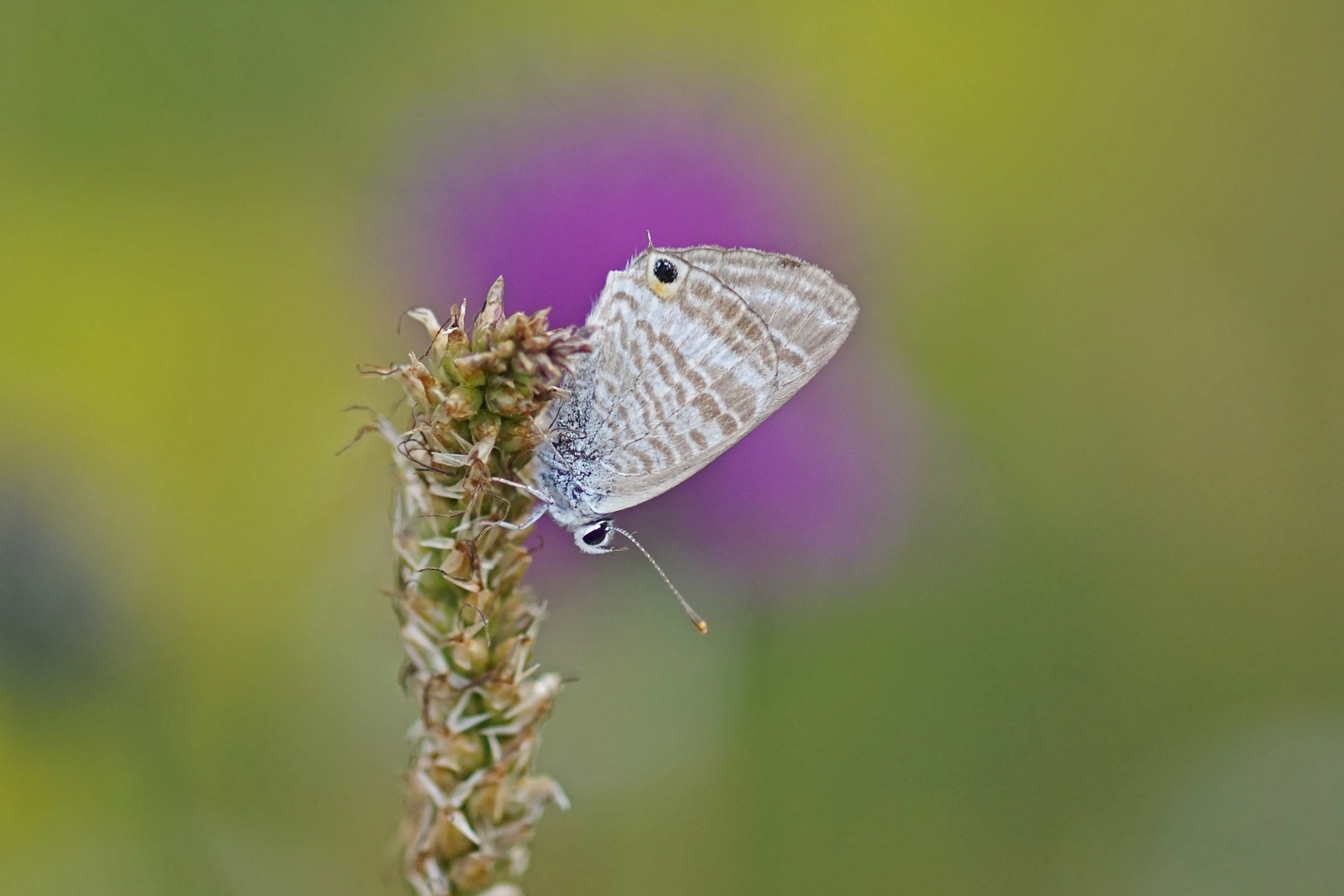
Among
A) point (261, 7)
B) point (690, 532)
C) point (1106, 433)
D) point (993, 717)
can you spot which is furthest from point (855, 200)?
point (261, 7)

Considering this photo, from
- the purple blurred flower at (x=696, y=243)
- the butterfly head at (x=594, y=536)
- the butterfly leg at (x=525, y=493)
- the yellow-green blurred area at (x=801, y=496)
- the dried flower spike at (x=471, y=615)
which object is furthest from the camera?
the purple blurred flower at (x=696, y=243)

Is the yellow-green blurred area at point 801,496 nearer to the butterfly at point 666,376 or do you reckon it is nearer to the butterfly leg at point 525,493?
the butterfly at point 666,376

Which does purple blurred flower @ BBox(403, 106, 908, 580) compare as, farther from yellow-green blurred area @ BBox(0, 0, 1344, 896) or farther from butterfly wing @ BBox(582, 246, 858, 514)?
butterfly wing @ BBox(582, 246, 858, 514)

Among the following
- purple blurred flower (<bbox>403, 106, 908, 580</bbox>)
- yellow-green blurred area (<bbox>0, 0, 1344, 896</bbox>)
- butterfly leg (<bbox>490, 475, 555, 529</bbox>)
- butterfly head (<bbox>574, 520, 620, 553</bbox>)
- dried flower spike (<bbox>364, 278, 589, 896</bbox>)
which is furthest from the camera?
purple blurred flower (<bbox>403, 106, 908, 580</bbox>)

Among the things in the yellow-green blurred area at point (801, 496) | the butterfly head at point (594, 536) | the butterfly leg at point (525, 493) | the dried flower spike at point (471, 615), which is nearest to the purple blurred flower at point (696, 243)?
the yellow-green blurred area at point (801, 496)

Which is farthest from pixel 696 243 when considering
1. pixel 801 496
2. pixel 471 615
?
pixel 471 615

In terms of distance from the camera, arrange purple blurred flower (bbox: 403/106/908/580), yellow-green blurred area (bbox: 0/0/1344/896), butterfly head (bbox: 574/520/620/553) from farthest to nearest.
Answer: purple blurred flower (bbox: 403/106/908/580), yellow-green blurred area (bbox: 0/0/1344/896), butterfly head (bbox: 574/520/620/553)

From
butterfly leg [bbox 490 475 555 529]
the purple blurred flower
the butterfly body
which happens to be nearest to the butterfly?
the butterfly body
